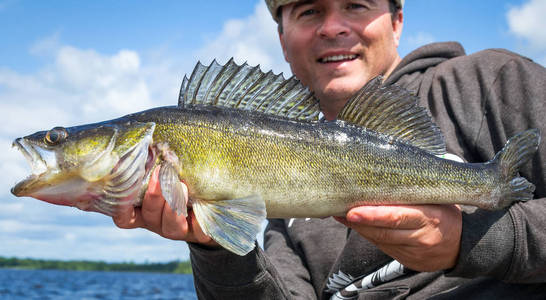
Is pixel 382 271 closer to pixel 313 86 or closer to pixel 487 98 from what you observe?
pixel 487 98

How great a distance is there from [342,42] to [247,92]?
195 cm

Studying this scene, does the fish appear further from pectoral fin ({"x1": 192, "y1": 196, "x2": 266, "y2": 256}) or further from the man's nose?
the man's nose

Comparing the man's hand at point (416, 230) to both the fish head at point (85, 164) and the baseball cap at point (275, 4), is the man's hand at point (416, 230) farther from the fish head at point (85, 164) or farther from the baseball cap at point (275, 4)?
the baseball cap at point (275, 4)

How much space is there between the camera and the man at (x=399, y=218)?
2809 millimetres

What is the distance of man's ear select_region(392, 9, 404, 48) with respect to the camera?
500 centimetres

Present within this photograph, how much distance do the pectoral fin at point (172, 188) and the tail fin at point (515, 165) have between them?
1.83 metres

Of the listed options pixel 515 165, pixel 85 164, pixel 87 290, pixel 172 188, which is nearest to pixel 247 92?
pixel 172 188

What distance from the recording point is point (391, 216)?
2.65m

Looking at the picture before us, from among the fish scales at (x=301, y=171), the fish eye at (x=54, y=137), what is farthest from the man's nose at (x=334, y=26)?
the fish eye at (x=54, y=137)

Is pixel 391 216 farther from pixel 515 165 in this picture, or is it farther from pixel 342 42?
pixel 342 42

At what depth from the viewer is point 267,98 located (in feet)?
9.96

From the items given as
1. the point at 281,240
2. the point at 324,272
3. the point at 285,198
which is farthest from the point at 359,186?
the point at 281,240

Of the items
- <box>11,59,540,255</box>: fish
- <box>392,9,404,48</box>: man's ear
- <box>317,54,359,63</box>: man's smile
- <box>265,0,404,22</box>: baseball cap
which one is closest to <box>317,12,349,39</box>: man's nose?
<box>317,54,359,63</box>: man's smile

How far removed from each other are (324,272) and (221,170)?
207 centimetres
